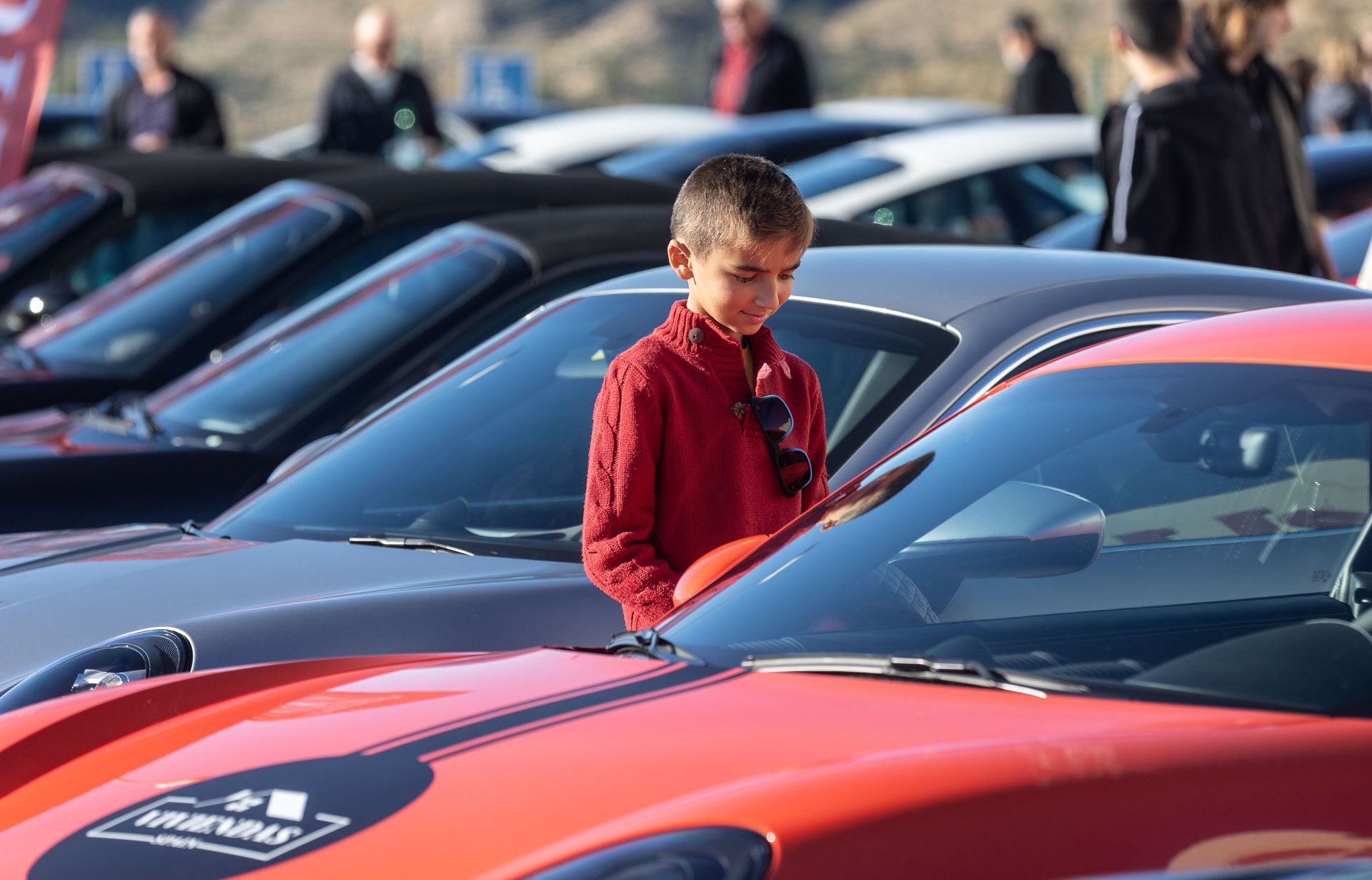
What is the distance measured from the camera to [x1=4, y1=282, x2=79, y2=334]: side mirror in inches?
274

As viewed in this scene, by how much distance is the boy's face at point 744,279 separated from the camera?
9.81ft

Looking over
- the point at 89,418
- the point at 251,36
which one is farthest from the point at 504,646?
the point at 251,36

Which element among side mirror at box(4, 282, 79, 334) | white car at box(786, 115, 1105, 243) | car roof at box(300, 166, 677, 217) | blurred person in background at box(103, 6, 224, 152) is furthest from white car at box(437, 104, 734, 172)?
side mirror at box(4, 282, 79, 334)

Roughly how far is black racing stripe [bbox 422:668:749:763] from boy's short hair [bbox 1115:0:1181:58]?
3.97 m

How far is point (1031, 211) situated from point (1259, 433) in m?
6.90

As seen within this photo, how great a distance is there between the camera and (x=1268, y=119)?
20.5 ft

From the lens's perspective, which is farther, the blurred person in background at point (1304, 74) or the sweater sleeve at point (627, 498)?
the blurred person in background at point (1304, 74)

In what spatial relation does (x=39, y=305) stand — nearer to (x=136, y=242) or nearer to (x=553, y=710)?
(x=136, y=242)

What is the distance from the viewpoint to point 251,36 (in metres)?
47.7

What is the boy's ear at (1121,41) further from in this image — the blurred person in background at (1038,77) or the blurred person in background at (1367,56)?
the blurred person in background at (1367,56)

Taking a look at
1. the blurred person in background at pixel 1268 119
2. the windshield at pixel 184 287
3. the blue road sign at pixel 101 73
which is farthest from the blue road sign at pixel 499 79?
the blurred person in background at pixel 1268 119

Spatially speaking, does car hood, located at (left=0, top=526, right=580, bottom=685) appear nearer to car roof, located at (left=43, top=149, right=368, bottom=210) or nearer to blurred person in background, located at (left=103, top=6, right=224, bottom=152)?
car roof, located at (left=43, top=149, right=368, bottom=210)

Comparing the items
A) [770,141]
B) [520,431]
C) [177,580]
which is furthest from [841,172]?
[177,580]

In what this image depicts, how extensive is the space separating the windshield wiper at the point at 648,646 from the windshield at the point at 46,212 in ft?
18.6
